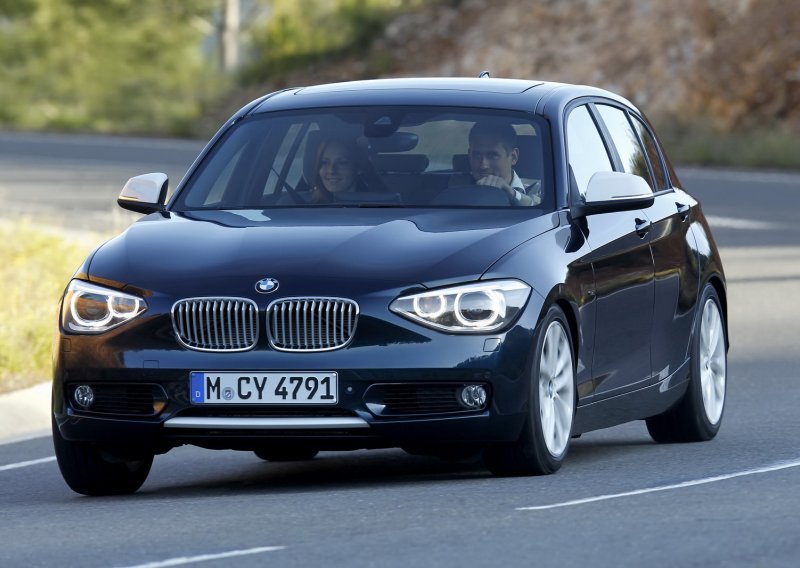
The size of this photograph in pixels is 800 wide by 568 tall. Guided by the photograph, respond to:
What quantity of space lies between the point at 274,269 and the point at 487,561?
197 centimetres

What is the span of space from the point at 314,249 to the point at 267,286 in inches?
12.0

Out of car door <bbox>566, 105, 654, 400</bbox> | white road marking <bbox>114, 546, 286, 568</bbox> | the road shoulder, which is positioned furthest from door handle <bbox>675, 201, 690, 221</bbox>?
A: white road marking <bbox>114, 546, 286, 568</bbox>

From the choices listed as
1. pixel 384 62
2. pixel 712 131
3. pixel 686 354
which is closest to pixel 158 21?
pixel 384 62

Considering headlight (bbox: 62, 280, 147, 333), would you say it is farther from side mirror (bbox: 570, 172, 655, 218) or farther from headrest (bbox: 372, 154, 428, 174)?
side mirror (bbox: 570, 172, 655, 218)

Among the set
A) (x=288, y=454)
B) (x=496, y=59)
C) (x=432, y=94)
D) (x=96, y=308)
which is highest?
(x=432, y=94)

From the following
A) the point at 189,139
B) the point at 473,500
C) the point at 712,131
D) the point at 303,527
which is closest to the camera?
the point at 303,527

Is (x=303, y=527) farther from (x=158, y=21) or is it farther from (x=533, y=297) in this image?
(x=158, y=21)

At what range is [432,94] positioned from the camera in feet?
30.9

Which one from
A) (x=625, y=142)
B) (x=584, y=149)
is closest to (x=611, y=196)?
(x=584, y=149)

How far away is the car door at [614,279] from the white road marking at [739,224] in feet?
51.2

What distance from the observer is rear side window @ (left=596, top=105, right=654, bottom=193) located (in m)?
9.99

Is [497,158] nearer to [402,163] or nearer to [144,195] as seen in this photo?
[402,163]

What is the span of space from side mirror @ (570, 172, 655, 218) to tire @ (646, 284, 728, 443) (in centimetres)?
126

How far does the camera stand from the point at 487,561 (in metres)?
6.32
